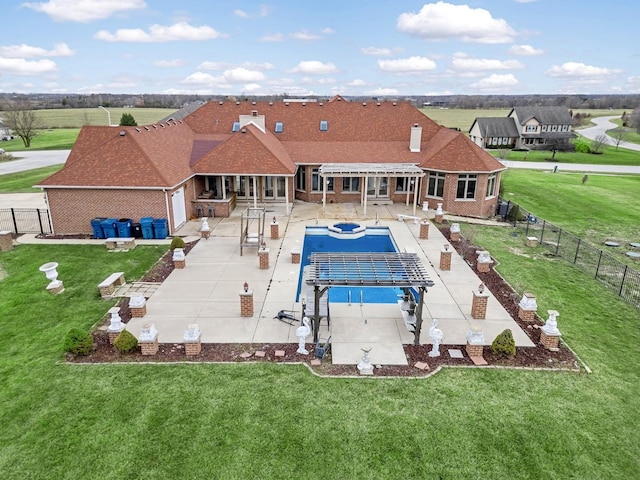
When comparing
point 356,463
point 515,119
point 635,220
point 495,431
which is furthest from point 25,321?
point 515,119

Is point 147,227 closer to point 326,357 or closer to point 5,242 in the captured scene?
point 5,242

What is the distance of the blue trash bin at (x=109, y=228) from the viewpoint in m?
19.8

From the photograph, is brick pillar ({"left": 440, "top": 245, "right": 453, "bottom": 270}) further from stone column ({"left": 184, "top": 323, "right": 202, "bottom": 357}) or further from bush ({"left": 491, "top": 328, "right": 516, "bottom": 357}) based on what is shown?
stone column ({"left": 184, "top": 323, "right": 202, "bottom": 357})

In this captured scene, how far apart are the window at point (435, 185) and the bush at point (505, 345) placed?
1630 centimetres

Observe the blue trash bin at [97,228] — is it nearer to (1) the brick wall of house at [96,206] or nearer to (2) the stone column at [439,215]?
(1) the brick wall of house at [96,206]

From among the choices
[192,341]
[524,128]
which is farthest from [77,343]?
[524,128]

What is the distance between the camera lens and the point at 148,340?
35.5 feet

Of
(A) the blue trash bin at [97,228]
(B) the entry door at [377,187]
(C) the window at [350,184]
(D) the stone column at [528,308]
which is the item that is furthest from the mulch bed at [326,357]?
(C) the window at [350,184]

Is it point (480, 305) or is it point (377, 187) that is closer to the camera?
point (480, 305)

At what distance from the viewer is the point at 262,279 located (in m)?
15.7

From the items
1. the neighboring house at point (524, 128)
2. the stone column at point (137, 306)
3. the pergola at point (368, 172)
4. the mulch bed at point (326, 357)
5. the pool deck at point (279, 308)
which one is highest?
the neighboring house at point (524, 128)

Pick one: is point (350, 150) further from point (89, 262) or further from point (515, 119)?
point (515, 119)

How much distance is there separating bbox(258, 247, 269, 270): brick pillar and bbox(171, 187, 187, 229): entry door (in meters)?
7.01

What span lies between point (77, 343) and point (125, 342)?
117 centimetres
